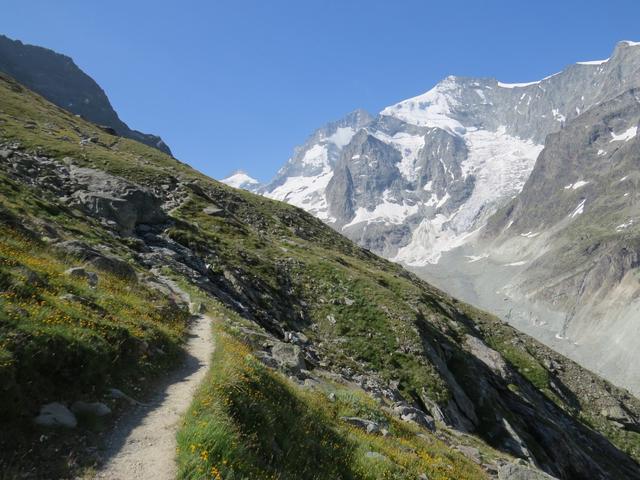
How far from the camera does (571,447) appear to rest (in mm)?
38125

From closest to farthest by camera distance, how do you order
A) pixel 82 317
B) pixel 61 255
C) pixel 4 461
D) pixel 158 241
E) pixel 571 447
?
pixel 4 461
pixel 82 317
pixel 61 255
pixel 158 241
pixel 571 447

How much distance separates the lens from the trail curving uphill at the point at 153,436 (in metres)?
7.82

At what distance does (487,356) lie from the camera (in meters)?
46.6

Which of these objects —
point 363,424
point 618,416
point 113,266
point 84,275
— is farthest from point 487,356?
point 84,275

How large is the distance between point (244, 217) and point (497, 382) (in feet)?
132

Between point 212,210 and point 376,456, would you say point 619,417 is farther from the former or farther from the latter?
point 376,456

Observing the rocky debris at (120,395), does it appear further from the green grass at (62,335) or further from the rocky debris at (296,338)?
the rocky debris at (296,338)

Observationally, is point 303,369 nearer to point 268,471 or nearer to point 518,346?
point 268,471

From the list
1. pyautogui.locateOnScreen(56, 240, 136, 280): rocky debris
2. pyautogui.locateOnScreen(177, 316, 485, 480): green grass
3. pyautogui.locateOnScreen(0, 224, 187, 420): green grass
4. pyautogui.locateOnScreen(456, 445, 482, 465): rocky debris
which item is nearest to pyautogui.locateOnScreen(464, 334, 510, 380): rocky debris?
pyautogui.locateOnScreen(456, 445, 482, 465): rocky debris

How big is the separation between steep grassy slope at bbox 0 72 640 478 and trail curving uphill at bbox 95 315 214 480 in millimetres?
500

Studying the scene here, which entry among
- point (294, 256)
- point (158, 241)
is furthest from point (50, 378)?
point (294, 256)

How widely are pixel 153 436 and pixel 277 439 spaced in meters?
2.82

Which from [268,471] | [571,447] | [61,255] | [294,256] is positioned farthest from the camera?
[294,256]

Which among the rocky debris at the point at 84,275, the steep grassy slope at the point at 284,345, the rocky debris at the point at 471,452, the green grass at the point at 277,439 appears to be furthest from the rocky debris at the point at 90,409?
the rocky debris at the point at 471,452
